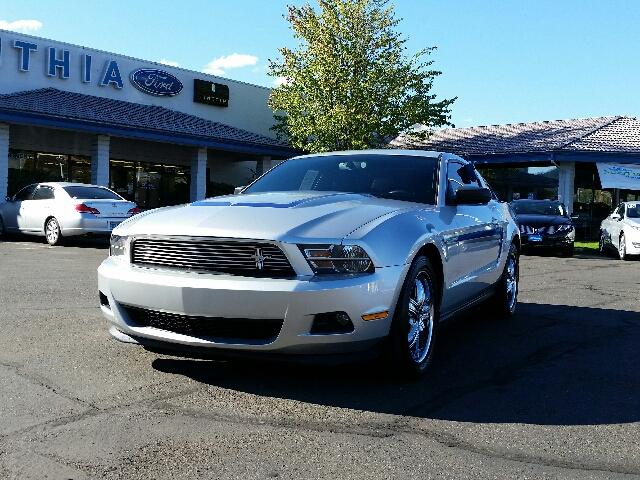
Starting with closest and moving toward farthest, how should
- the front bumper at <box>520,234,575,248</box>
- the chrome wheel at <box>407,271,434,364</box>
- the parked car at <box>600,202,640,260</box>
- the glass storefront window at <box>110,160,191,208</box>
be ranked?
the chrome wheel at <box>407,271,434,364</box>, the parked car at <box>600,202,640,260</box>, the front bumper at <box>520,234,575,248</box>, the glass storefront window at <box>110,160,191,208</box>

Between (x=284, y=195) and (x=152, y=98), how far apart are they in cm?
2494

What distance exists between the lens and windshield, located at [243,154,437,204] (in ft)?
17.5

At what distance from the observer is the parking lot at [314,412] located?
3.01 meters

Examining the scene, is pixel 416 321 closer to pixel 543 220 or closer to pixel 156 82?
pixel 543 220

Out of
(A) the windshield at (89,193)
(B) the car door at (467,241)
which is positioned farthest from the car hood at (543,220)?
(B) the car door at (467,241)

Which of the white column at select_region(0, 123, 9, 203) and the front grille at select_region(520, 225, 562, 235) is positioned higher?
the white column at select_region(0, 123, 9, 203)

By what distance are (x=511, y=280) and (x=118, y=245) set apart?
4303 mm

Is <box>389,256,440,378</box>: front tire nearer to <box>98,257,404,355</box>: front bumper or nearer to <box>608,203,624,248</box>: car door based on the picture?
<box>98,257,404,355</box>: front bumper

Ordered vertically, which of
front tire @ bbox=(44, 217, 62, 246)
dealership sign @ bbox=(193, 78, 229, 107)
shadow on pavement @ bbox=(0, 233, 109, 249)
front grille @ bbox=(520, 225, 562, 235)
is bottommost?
shadow on pavement @ bbox=(0, 233, 109, 249)

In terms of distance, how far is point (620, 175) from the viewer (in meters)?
25.9

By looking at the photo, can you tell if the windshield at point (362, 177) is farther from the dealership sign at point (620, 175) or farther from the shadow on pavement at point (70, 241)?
the dealership sign at point (620, 175)

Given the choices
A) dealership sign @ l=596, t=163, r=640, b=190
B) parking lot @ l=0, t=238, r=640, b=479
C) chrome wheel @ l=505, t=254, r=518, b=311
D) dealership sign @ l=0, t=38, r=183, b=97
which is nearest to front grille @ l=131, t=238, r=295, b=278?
parking lot @ l=0, t=238, r=640, b=479

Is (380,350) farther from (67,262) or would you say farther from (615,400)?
(67,262)

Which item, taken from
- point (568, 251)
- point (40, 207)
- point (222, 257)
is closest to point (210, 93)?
point (40, 207)
